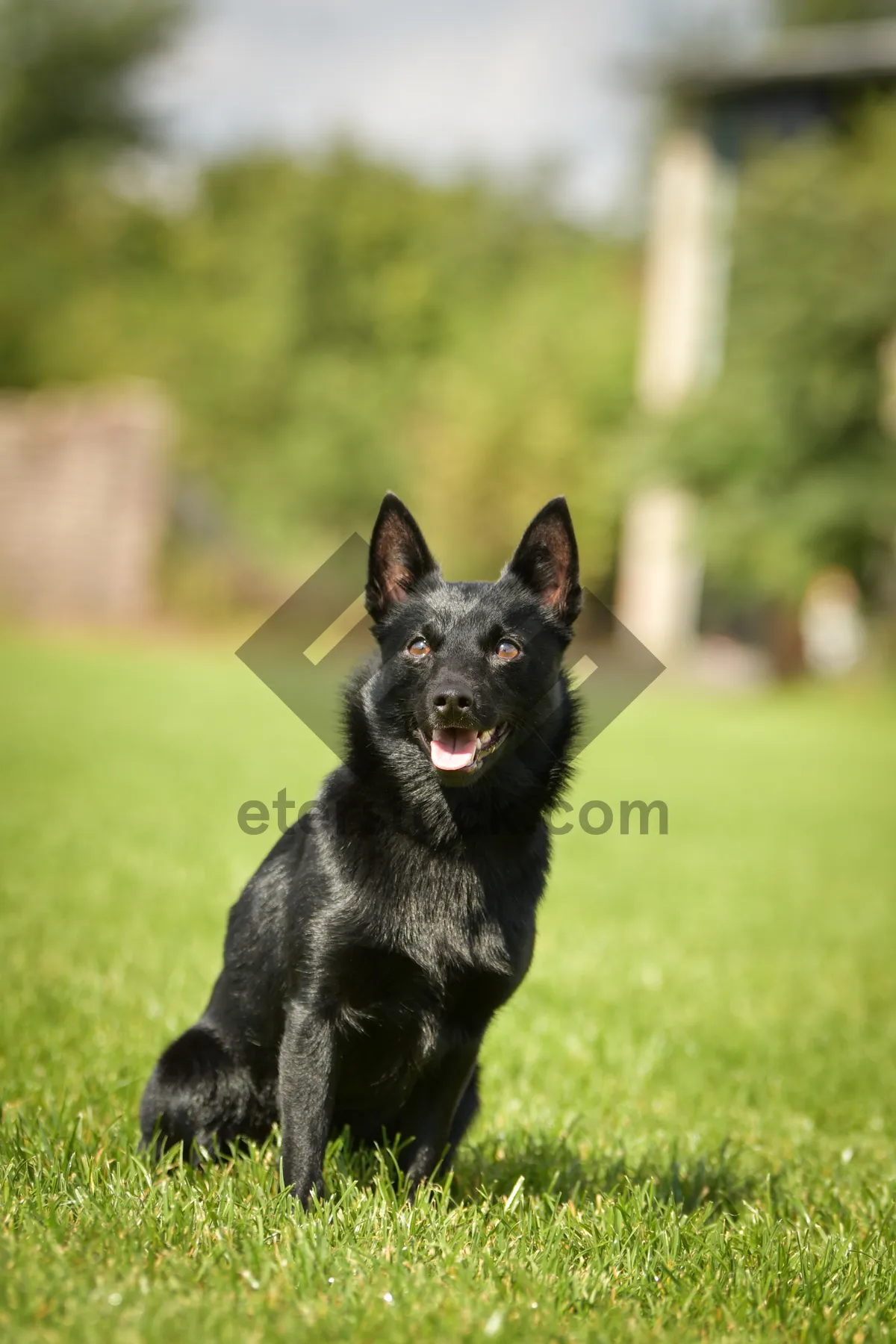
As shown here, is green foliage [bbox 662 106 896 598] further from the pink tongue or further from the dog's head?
the pink tongue

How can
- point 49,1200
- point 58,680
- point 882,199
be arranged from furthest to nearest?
point 882,199, point 58,680, point 49,1200

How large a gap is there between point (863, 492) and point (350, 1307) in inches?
824

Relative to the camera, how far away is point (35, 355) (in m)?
31.3

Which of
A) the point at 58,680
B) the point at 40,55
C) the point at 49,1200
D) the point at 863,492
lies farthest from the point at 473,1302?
the point at 40,55

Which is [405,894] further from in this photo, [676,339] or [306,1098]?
[676,339]

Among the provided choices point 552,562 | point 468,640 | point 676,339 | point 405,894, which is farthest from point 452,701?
point 676,339

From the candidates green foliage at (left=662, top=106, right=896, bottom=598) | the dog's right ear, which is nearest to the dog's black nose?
the dog's right ear

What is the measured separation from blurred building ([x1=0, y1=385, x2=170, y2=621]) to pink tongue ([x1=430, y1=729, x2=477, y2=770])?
21209 millimetres

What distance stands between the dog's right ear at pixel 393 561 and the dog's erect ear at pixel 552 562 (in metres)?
0.23

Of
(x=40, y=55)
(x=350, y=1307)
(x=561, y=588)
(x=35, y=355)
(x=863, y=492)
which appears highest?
(x=40, y=55)

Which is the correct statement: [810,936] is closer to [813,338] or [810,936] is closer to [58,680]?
[58,680]

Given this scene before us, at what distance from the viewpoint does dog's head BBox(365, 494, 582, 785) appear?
2805 millimetres

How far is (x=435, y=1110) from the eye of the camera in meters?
2.87

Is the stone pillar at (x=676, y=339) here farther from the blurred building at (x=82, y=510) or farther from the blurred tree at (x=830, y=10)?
the blurred tree at (x=830, y=10)
